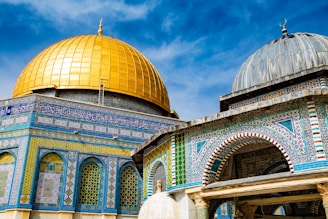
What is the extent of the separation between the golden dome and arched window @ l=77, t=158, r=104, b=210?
165 inches

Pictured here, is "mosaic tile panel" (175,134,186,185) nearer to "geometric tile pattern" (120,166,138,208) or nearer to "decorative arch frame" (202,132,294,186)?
"decorative arch frame" (202,132,294,186)

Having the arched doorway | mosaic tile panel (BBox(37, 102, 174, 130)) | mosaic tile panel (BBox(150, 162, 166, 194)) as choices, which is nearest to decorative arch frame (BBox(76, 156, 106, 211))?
mosaic tile panel (BBox(37, 102, 174, 130))

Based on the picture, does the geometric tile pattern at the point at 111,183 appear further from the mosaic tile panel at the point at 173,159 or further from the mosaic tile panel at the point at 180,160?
the mosaic tile panel at the point at 180,160

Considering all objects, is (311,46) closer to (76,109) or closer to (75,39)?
(76,109)

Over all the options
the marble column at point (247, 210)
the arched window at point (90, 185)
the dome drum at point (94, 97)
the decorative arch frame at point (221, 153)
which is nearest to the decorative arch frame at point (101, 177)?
the arched window at point (90, 185)

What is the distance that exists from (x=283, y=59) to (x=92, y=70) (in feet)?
31.0

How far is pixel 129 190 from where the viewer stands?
13.6 meters

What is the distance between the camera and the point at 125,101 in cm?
1658

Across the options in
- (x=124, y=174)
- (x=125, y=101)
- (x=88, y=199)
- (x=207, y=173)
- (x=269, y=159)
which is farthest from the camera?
(x=125, y=101)

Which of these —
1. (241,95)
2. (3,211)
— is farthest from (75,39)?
(241,95)

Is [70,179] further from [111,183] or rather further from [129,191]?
[129,191]

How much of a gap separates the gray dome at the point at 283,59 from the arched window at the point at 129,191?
5525 millimetres

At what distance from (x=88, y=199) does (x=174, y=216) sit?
5.78 m

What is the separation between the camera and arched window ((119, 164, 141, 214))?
13.3 metres
